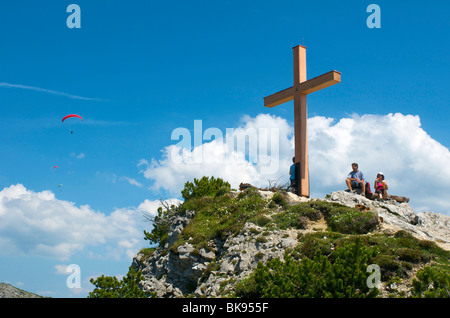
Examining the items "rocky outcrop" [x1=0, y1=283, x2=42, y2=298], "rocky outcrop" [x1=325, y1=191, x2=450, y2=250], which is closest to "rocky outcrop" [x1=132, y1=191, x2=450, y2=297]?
"rocky outcrop" [x1=325, y1=191, x2=450, y2=250]

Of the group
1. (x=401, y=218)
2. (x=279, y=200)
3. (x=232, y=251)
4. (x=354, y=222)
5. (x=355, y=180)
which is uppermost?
(x=355, y=180)

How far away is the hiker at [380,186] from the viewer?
19.7m

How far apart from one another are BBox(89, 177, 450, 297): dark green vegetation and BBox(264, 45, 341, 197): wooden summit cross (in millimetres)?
2119

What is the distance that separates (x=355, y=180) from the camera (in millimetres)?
19453

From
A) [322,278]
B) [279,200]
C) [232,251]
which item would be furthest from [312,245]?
[279,200]

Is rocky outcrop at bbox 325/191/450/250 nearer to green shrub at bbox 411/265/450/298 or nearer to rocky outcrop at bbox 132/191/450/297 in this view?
rocky outcrop at bbox 132/191/450/297

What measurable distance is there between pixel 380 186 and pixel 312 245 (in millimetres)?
7675

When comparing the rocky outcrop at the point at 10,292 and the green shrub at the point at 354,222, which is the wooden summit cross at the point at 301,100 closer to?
the green shrub at the point at 354,222

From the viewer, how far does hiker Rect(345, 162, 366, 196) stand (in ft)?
63.6

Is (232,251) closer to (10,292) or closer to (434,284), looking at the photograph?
(434,284)

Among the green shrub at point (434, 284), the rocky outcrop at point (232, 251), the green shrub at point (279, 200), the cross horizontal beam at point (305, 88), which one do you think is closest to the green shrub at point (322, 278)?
the green shrub at point (434, 284)

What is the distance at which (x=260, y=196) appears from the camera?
18609mm
